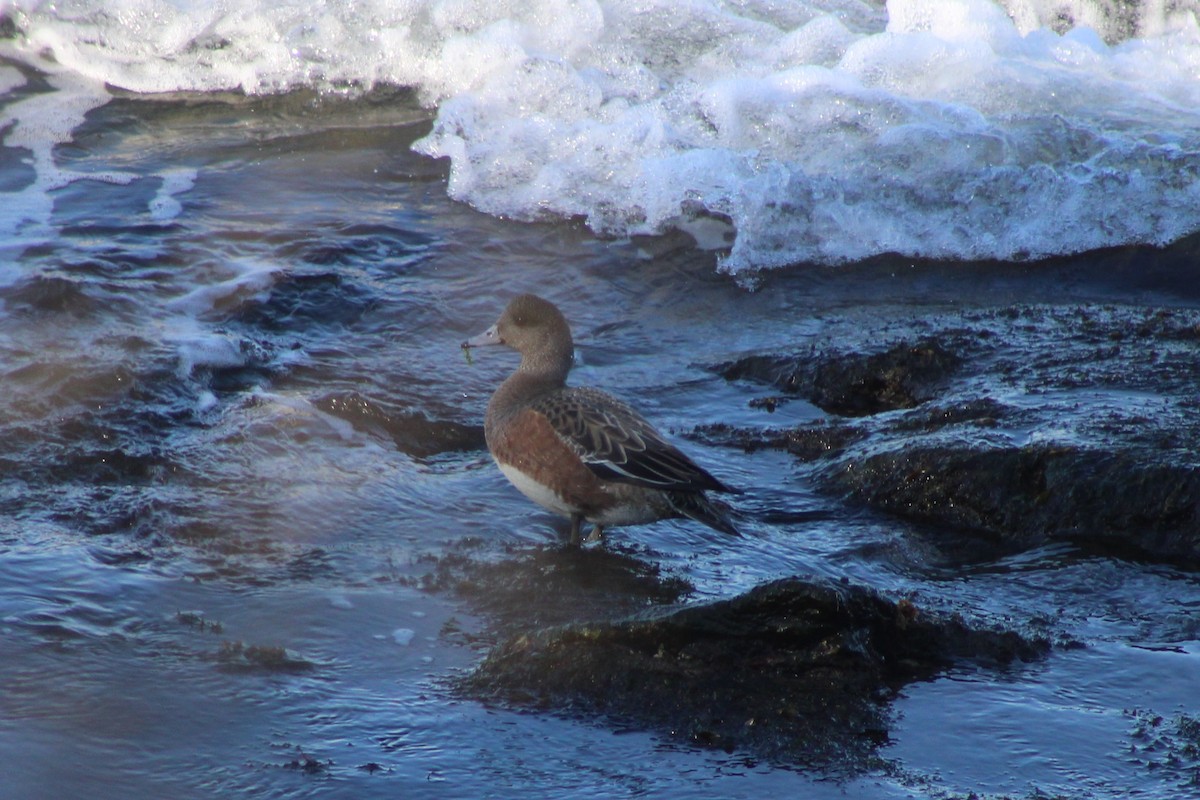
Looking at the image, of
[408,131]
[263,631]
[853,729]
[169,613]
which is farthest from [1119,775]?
[408,131]

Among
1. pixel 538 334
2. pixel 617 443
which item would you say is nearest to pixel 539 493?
pixel 617 443

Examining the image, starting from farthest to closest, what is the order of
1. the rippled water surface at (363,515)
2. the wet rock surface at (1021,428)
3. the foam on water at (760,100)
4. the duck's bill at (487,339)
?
the foam on water at (760,100) < the duck's bill at (487,339) < the wet rock surface at (1021,428) < the rippled water surface at (363,515)

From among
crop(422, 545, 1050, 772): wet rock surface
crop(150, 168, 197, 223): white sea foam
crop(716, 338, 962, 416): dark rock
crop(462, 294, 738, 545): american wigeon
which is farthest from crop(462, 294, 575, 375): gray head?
crop(150, 168, 197, 223): white sea foam

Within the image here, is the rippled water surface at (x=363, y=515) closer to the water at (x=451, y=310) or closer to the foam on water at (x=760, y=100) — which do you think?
the water at (x=451, y=310)

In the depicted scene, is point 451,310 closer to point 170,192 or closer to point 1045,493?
point 170,192

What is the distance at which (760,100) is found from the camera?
9375 mm

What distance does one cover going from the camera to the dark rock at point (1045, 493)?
4785 millimetres

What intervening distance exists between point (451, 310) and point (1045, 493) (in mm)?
3513

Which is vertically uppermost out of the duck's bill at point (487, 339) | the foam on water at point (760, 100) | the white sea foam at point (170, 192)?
the foam on water at point (760, 100)

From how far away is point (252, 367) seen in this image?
6375mm

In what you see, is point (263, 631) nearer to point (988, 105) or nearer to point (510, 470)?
point (510, 470)

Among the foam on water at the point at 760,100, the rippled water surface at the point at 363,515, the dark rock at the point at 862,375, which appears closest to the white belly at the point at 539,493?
the rippled water surface at the point at 363,515

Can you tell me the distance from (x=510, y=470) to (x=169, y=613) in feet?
4.97

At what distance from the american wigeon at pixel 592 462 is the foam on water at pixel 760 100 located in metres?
2.98
